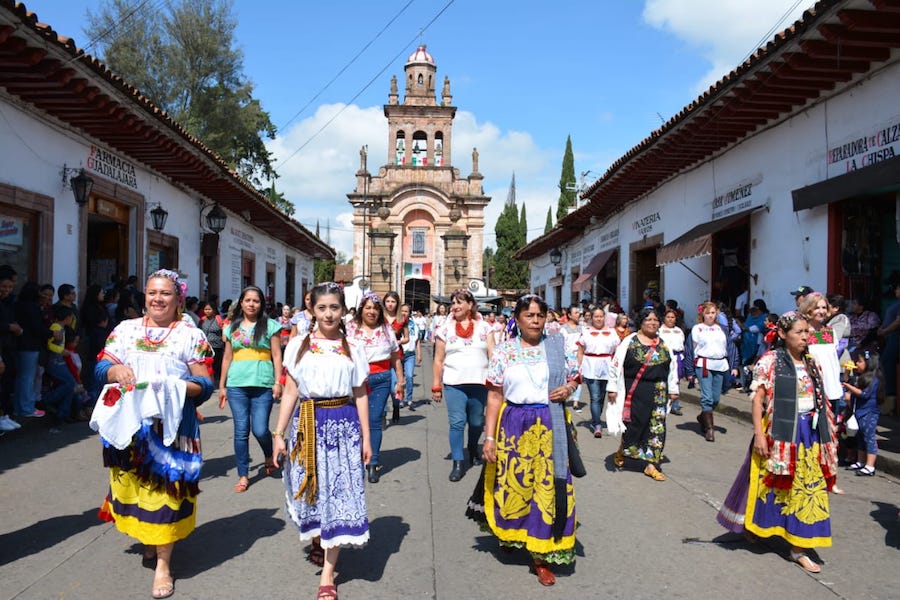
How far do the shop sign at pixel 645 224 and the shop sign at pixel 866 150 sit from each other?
7.01 m

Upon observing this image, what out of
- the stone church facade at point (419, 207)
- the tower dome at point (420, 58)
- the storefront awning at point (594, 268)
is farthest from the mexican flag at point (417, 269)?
the storefront awning at point (594, 268)

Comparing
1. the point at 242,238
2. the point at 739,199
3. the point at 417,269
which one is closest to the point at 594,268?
the point at 739,199

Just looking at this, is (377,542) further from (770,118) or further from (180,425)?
(770,118)

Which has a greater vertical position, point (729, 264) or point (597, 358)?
point (729, 264)

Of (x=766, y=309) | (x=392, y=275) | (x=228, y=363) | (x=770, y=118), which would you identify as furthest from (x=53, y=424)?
(x=392, y=275)

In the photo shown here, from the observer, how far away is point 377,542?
14.9 feet

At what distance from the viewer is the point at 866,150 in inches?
340

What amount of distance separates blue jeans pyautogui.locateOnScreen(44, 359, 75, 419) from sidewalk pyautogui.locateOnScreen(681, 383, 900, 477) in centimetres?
882

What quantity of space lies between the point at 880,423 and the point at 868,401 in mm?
2096

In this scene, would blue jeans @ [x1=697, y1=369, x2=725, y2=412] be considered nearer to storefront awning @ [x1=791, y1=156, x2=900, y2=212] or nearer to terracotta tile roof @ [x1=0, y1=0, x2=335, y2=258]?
storefront awning @ [x1=791, y1=156, x2=900, y2=212]

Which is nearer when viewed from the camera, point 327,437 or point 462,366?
point 327,437

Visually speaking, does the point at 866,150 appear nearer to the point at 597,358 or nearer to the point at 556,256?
the point at 597,358

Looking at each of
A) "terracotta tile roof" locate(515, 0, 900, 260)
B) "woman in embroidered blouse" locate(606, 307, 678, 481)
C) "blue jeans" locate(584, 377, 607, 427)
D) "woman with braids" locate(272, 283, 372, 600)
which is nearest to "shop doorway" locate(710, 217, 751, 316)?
"terracotta tile roof" locate(515, 0, 900, 260)

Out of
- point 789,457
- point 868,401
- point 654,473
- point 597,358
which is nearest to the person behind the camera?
point 789,457
